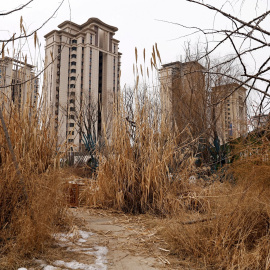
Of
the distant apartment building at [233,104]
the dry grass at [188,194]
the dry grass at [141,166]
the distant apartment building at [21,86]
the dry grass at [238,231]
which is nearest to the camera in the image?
the dry grass at [238,231]

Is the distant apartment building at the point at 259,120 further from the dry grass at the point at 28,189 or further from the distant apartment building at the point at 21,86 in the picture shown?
the distant apartment building at the point at 21,86

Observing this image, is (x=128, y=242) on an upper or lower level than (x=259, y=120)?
lower

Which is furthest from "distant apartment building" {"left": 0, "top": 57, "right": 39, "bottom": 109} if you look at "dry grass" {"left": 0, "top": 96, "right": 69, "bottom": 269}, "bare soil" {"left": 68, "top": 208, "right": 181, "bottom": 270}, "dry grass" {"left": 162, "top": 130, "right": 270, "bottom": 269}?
"dry grass" {"left": 162, "top": 130, "right": 270, "bottom": 269}

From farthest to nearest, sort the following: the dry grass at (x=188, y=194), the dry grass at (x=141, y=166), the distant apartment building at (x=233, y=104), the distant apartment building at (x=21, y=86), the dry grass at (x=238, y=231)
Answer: the distant apartment building at (x=233, y=104), the dry grass at (x=141, y=166), the distant apartment building at (x=21, y=86), the dry grass at (x=188, y=194), the dry grass at (x=238, y=231)

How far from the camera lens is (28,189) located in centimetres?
209

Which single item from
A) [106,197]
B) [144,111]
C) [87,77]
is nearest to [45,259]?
[106,197]

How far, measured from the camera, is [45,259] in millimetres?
1826

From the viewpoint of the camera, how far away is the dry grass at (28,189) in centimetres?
181

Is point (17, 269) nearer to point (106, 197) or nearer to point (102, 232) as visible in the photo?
point (102, 232)

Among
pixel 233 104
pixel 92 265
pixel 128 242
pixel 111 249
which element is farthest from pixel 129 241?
pixel 233 104

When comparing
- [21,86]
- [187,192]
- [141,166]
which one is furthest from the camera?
[141,166]

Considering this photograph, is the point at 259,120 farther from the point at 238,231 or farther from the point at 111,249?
the point at 111,249

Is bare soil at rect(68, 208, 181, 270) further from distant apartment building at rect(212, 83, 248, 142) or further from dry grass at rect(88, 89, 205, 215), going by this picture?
distant apartment building at rect(212, 83, 248, 142)

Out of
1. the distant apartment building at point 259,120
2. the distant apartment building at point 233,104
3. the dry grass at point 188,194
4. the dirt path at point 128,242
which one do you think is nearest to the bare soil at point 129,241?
the dirt path at point 128,242
